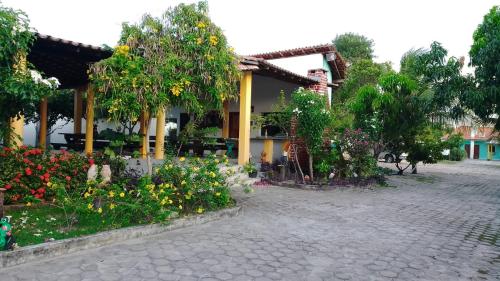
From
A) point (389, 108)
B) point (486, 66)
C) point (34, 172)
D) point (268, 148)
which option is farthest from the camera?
point (389, 108)

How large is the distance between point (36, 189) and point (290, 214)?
14.6 feet

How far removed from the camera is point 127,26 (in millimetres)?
6848

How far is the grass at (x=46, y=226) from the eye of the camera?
4.52 meters

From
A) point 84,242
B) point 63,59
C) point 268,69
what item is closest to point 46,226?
point 84,242

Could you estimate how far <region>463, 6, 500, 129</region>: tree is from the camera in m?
9.69

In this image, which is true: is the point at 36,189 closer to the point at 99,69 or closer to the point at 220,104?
the point at 99,69

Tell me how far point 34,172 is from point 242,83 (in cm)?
606

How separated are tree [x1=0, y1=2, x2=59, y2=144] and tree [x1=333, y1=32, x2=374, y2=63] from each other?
29659 mm

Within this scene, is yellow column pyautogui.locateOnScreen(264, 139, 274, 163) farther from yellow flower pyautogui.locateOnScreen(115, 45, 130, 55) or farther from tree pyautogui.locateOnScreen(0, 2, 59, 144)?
tree pyautogui.locateOnScreen(0, 2, 59, 144)

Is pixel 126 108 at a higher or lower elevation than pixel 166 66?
lower

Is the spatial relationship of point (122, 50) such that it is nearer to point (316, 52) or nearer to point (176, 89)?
point (176, 89)

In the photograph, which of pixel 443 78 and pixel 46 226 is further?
pixel 443 78

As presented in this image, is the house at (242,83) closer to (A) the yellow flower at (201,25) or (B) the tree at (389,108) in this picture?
(B) the tree at (389,108)

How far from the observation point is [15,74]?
17.5 ft
